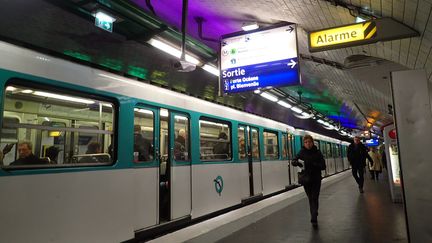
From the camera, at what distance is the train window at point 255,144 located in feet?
30.9

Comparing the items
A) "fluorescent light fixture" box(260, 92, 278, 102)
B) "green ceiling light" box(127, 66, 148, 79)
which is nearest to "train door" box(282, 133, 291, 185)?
"fluorescent light fixture" box(260, 92, 278, 102)

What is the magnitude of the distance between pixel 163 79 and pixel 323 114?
→ 13099 millimetres

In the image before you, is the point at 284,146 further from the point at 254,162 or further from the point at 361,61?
the point at 361,61

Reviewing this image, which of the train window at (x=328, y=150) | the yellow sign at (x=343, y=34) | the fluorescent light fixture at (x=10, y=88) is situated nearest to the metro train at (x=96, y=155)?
the fluorescent light fixture at (x=10, y=88)

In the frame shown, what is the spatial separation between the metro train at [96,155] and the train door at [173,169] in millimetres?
18

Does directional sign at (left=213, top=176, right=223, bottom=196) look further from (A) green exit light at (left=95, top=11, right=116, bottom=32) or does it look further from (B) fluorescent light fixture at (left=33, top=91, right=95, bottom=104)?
(A) green exit light at (left=95, top=11, right=116, bottom=32)

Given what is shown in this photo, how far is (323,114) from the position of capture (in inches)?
802

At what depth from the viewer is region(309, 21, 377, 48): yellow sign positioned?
4.56 m

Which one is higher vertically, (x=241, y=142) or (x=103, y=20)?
(x=103, y=20)

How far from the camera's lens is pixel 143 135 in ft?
17.4

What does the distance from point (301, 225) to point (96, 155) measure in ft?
12.4

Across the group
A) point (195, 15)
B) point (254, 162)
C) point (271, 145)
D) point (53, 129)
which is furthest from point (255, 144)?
point (53, 129)

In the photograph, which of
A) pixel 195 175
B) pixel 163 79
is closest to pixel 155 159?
pixel 195 175

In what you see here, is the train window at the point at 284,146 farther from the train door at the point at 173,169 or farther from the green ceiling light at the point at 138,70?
the train door at the point at 173,169
